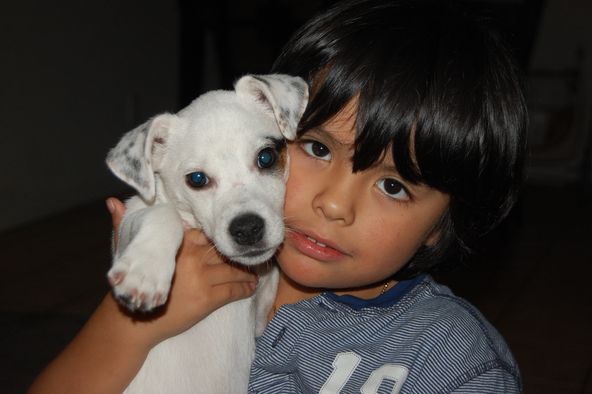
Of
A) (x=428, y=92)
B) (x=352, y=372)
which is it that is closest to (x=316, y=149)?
(x=428, y=92)

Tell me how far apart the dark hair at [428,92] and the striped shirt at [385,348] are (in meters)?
0.32

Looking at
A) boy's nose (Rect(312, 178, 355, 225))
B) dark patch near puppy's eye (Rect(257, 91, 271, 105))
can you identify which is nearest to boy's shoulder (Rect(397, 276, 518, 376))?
boy's nose (Rect(312, 178, 355, 225))

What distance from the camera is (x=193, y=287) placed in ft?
6.56

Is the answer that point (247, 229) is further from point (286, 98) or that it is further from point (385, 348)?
point (385, 348)

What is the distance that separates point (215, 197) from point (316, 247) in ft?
1.07

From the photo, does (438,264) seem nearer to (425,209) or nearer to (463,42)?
(425,209)

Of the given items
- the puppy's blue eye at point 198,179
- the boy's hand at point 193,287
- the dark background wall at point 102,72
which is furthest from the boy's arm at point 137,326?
the dark background wall at point 102,72

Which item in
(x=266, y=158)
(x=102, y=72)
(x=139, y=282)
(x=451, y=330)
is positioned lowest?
(x=102, y=72)

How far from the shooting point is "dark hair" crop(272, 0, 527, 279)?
5.98 feet

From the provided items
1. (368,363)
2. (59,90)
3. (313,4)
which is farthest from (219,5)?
(368,363)

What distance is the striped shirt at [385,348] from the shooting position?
1.86 m

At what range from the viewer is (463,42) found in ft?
6.30

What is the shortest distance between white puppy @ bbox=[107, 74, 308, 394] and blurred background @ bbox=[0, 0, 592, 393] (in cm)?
151

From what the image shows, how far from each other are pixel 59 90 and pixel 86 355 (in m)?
4.54
